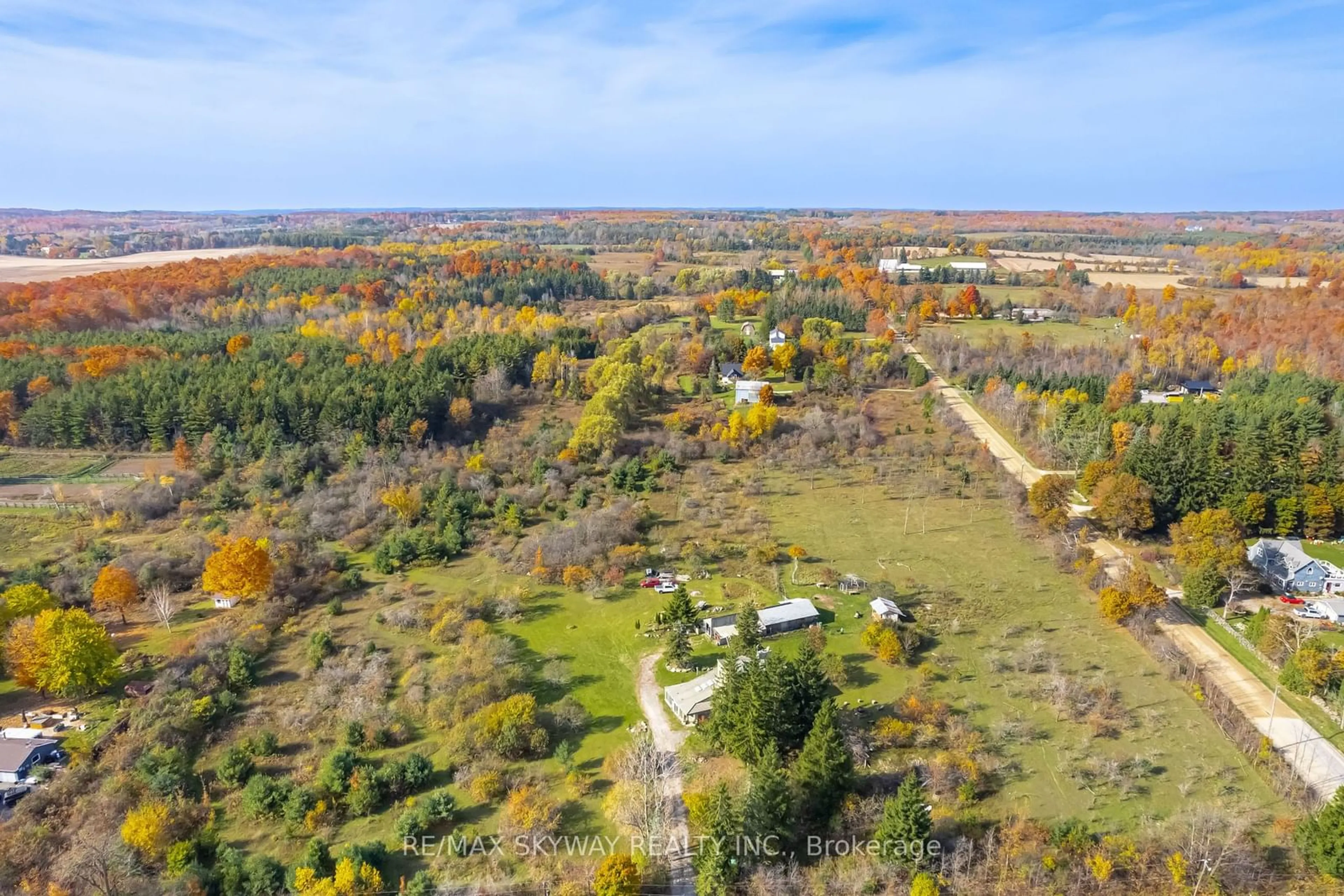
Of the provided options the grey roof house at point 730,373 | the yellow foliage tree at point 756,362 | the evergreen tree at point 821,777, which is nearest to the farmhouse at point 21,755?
the evergreen tree at point 821,777

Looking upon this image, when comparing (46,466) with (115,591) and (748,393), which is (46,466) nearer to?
(115,591)

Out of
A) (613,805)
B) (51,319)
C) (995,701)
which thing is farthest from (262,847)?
(51,319)

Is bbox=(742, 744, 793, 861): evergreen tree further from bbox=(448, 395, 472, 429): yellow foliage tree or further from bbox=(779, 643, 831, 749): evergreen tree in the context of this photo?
bbox=(448, 395, 472, 429): yellow foliage tree

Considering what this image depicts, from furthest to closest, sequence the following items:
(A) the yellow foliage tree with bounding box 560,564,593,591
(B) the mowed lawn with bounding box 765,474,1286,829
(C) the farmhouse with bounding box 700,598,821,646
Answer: (A) the yellow foliage tree with bounding box 560,564,593,591 < (C) the farmhouse with bounding box 700,598,821,646 < (B) the mowed lawn with bounding box 765,474,1286,829

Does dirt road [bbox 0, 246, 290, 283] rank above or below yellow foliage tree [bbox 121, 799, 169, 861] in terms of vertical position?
above

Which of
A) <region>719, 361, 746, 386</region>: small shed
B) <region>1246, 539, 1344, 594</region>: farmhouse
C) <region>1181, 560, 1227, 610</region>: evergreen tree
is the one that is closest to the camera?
<region>1181, 560, 1227, 610</region>: evergreen tree

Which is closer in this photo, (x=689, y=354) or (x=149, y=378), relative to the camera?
(x=149, y=378)

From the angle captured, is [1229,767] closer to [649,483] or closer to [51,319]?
[649,483]

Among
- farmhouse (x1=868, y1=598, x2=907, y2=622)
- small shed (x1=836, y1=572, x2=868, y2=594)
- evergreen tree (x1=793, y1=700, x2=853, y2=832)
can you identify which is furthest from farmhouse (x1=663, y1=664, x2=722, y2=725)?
small shed (x1=836, y1=572, x2=868, y2=594)
